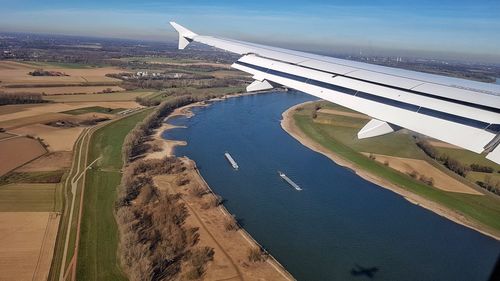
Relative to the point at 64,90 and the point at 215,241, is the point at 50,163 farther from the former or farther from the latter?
the point at 64,90

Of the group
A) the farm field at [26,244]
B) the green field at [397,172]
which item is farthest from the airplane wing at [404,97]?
the green field at [397,172]

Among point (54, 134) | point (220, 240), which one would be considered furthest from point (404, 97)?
point (54, 134)

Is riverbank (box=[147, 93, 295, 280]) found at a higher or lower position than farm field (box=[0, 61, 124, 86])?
lower

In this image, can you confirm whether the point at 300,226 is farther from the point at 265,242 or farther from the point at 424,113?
the point at 424,113

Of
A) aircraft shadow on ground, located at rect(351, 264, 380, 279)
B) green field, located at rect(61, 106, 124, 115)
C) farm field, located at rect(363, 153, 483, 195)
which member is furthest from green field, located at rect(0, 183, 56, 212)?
farm field, located at rect(363, 153, 483, 195)

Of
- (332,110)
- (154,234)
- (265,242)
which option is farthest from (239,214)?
(332,110)

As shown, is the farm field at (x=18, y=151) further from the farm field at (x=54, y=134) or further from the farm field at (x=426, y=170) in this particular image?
the farm field at (x=426, y=170)

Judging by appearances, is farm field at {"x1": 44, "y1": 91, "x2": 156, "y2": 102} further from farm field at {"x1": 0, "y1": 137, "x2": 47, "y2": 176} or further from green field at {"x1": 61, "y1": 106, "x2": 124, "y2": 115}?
farm field at {"x1": 0, "y1": 137, "x2": 47, "y2": 176}
